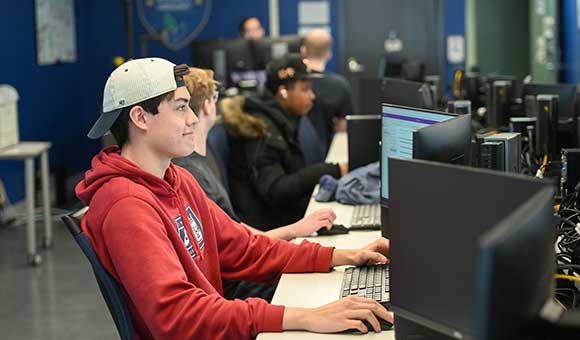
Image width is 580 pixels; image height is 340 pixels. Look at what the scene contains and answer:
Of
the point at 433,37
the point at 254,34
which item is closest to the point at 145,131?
the point at 254,34

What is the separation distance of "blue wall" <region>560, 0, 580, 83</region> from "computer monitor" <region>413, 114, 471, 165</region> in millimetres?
5890

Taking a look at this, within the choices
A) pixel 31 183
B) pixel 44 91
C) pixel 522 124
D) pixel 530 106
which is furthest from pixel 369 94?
pixel 44 91

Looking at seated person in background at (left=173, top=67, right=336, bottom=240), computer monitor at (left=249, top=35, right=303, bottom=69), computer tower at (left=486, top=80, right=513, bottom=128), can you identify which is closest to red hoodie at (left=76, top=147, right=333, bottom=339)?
seated person in background at (left=173, top=67, right=336, bottom=240)

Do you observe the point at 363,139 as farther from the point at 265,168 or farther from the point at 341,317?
the point at 341,317

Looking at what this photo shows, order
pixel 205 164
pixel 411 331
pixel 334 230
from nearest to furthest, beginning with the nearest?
pixel 411 331
pixel 334 230
pixel 205 164

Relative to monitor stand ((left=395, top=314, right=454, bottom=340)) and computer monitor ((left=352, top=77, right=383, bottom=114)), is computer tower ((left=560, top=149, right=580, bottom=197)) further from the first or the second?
computer monitor ((left=352, top=77, right=383, bottom=114))

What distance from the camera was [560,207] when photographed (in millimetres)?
2633

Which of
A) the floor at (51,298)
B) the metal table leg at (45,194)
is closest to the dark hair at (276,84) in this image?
the floor at (51,298)

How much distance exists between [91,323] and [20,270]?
52.5 inches

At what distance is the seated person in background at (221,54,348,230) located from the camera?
4.18m

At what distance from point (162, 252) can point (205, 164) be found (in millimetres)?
1207

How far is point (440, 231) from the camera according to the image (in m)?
1.56

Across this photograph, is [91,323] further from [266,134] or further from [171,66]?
[171,66]

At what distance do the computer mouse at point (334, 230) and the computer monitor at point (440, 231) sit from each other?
136cm
